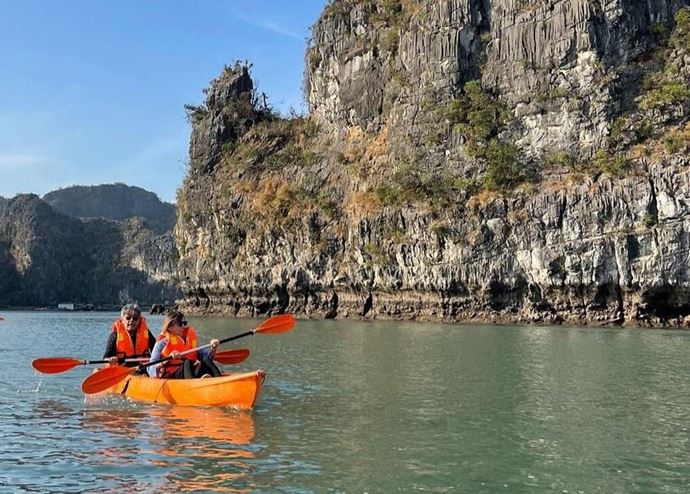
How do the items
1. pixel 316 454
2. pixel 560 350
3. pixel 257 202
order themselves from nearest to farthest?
pixel 316 454, pixel 560 350, pixel 257 202

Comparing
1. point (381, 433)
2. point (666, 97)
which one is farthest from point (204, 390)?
point (666, 97)

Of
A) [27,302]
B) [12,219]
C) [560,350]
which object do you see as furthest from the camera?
[12,219]

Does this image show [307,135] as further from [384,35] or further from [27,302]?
[27,302]

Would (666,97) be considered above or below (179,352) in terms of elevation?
above

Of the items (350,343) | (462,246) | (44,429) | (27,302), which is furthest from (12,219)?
(44,429)

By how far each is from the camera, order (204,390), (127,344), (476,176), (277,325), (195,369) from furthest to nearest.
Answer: (476,176), (277,325), (127,344), (195,369), (204,390)

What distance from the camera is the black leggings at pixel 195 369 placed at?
1443 cm

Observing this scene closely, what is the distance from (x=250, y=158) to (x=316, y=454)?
61.0 metres

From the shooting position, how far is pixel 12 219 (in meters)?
176

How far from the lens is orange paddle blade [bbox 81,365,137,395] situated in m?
13.9

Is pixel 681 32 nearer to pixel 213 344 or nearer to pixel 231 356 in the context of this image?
pixel 231 356

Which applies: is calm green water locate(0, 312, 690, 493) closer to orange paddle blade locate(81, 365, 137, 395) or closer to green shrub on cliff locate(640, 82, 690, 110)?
orange paddle blade locate(81, 365, 137, 395)

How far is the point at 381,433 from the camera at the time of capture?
444 inches

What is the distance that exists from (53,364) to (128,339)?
5.57 feet
